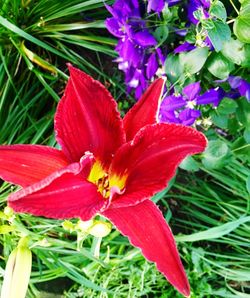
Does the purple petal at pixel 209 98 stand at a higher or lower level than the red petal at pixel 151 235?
lower

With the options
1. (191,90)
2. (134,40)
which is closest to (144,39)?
(134,40)

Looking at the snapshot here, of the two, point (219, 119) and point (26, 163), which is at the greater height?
point (26, 163)

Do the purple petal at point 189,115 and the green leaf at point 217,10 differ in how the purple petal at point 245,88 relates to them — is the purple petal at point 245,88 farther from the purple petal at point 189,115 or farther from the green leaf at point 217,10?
the green leaf at point 217,10

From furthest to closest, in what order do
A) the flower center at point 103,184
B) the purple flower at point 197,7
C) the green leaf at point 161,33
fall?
the green leaf at point 161,33, the purple flower at point 197,7, the flower center at point 103,184

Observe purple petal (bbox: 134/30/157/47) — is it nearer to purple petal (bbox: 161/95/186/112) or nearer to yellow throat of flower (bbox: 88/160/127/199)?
purple petal (bbox: 161/95/186/112)

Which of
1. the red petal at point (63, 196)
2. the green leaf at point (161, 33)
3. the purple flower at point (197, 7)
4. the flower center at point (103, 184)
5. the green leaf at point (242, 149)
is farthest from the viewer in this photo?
the green leaf at point (242, 149)

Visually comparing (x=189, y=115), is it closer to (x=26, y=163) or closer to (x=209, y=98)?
(x=209, y=98)

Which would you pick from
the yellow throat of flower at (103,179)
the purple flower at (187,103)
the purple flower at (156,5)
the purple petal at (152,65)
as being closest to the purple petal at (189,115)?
the purple flower at (187,103)
